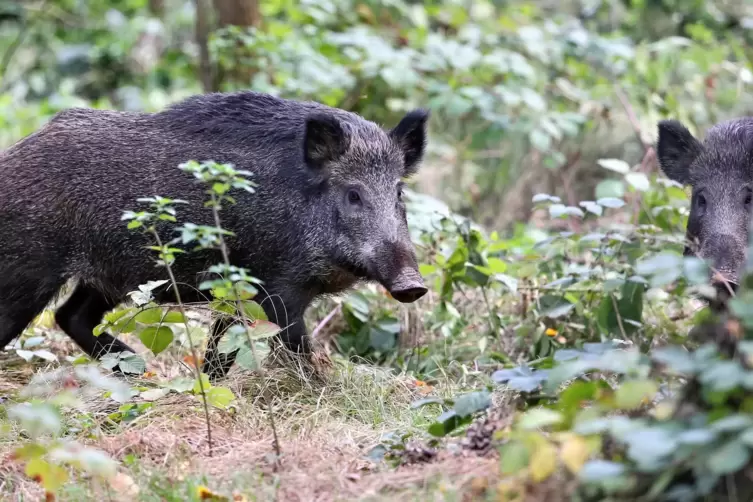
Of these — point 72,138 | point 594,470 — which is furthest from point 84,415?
point 594,470

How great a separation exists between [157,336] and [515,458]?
2.27m

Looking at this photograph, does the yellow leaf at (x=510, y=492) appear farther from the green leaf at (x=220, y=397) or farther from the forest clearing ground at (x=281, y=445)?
the green leaf at (x=220, y=397)

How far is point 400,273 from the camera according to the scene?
4.70 m

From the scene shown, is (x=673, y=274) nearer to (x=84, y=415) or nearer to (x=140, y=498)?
(x=140, y=498)

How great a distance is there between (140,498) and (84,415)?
1.13 meters

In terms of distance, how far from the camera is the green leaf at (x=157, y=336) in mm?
4520

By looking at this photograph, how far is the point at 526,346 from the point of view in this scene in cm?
580

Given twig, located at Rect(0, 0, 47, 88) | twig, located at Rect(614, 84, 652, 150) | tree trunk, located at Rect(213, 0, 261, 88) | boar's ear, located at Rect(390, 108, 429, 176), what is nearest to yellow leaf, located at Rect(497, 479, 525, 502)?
A: boar's ear, located at Rect(390, 108, 429, 176)

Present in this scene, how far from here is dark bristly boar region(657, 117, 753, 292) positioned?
4883 mm

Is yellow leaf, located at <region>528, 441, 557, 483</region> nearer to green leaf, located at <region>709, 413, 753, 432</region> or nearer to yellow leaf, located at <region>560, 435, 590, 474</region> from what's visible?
yellow leaf, located at <region>560, 435, 590, 474</region>

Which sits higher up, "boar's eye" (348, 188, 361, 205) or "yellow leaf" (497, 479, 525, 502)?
"yellow leaf" (497, 479, 525, 502)

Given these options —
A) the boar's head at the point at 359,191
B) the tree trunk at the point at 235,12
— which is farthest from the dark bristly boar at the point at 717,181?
the tree trunk at the point at 235,12

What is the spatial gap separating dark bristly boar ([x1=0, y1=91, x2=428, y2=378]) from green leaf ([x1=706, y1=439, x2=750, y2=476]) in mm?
2603

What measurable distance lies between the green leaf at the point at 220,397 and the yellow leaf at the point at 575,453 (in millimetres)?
1840
